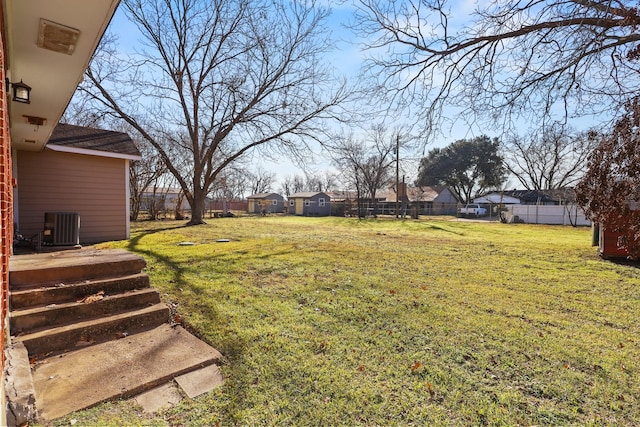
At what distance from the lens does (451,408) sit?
223 cm

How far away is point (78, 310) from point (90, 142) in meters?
7.24

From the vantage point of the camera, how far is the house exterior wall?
7621mm

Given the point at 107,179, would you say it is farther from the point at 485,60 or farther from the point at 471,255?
the point at 471,255

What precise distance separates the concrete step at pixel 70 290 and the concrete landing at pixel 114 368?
0.75 metres

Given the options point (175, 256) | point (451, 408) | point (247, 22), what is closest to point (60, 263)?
point (175, 256)

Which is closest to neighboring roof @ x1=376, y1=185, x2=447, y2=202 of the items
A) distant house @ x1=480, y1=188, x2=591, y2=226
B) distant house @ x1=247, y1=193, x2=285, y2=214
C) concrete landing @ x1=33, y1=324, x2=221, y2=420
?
distant house @ x1=480, y1=188, x2=591, y2=226

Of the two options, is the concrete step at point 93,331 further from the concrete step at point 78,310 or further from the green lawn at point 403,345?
the green lawn at point 403,345

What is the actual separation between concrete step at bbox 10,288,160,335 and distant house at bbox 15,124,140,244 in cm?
629

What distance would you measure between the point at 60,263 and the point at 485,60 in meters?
6.51

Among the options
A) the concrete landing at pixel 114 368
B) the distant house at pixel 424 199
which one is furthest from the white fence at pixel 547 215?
the concrete landing at pixel 114 368

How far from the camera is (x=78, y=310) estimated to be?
3154mm

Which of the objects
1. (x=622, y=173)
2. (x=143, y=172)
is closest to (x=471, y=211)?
(x=143, y=172)

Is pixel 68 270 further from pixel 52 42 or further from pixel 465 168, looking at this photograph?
pixel 465 168

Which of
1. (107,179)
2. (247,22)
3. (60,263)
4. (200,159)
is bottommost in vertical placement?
(60,263)
